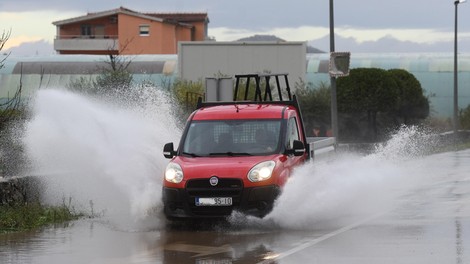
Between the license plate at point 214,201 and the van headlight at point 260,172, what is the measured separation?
0.47 meters

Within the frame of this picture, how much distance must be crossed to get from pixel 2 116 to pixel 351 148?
22071 millimetres

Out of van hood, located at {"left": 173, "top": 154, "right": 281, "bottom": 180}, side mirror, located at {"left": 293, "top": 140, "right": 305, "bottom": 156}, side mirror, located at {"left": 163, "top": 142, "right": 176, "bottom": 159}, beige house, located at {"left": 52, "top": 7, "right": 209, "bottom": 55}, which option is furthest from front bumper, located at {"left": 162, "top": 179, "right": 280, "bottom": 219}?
beige house, located at {"left": 52, "top": 7, "right": 209, "bottom": 55}

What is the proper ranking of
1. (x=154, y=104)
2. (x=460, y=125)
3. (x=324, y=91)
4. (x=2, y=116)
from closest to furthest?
(x=2, y=116) < (x=154, y=104) < (x=324, y=91) < (x=460, y=125)

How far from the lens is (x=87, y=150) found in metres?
21.3

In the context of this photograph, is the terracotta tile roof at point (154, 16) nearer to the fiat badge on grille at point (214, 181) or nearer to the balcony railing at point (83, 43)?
the balcony railing at point (83, 43)

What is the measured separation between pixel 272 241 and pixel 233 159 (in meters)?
2.64

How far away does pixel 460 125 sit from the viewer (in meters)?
70.2

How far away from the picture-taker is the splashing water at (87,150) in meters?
20.6

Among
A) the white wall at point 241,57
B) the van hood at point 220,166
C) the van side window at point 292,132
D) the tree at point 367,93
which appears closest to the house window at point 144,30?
the white wall at point 241,57

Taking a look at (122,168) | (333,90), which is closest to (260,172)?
(122,168)

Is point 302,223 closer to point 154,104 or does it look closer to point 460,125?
point 154,104

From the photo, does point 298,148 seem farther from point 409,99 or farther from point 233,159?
point 409,99

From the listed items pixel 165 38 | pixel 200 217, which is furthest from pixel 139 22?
pixel 200 217

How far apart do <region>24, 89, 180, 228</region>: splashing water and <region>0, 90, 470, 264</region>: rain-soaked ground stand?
0.9 inches
